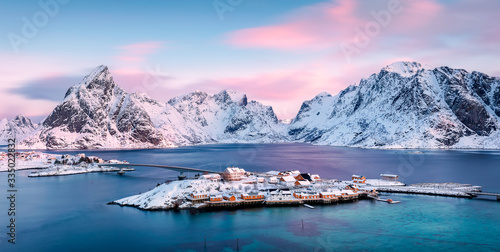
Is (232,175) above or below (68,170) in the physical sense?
above

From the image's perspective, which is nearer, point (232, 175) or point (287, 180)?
point (232, 175)

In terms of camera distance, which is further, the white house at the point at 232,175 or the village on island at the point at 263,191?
the white house at the point at 232,175

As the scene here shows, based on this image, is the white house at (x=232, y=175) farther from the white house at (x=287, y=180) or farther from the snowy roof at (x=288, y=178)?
the snowy roof at (x=288, y=178)

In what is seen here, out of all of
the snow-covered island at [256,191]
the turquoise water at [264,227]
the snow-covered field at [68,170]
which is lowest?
the turquoise water at [264,227]

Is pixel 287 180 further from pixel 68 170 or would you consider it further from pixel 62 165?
pixel 62 165

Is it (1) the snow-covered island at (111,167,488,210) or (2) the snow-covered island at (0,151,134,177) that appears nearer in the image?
(1) the snow-covered island at (111,167,488,210)

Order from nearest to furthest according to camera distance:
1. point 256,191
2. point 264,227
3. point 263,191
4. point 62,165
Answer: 1. point 264,227
2. point 256,191
3. point 263,191
4. point 62,165

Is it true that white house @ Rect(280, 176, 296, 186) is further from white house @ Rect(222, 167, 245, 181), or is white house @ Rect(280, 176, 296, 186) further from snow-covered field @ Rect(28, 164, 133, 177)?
A: snow-covered field @ Rect(28, 164, 133, 177)

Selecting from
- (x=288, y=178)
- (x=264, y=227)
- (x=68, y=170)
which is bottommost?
(x=264, y=227)

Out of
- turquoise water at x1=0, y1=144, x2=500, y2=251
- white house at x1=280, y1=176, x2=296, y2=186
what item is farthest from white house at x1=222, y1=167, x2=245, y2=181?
turquoise water at x1=0, y1=144, x2=500, y2=251

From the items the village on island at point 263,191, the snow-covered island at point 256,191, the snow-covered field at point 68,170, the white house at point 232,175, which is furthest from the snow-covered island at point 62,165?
the white house at point 232,175

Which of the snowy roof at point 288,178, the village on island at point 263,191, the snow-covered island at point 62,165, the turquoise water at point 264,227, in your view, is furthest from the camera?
the snow-covered island at point 62,165

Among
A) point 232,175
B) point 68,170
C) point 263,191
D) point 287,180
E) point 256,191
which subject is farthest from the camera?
point 68,170

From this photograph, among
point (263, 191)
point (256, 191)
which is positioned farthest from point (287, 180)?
point (256, 191)
